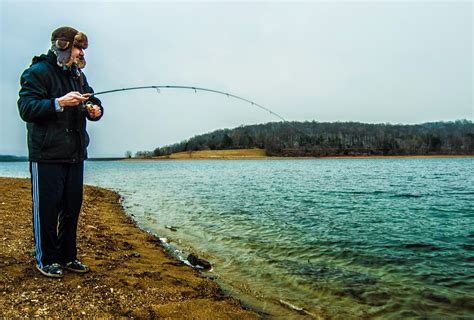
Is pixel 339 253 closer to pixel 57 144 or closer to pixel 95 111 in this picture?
pixel 95 111

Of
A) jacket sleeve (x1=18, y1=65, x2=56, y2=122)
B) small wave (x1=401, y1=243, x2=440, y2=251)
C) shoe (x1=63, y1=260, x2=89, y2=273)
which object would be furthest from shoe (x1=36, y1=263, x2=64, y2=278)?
small wave (x1=401, y1=243, x2=440, y2=251)

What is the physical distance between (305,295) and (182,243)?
211 inches

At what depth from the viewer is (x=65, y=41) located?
4.88 m

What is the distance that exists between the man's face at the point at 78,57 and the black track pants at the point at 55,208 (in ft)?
5.23

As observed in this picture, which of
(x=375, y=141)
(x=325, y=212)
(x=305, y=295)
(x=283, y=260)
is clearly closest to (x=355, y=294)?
(x=305, y=295)

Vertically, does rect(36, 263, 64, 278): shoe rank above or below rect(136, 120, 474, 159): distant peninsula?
below

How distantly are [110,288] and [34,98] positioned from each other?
3.14 m

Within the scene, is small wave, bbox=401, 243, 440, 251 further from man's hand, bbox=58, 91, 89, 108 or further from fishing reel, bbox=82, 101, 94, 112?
man's hand, bbox=58, 91, 89, 108

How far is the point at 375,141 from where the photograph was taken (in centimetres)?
13700

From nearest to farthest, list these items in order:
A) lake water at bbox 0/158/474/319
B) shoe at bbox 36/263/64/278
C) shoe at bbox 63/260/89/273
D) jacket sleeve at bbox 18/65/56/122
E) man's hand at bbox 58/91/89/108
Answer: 1. jacket sleeve at bbox 18/65/56/122
2. man's hand at bbox 58/91/89/108
3. shoe at bbox 36/263/64/278
4. shoe at bbox 63/260/89/273
5. lake water at bbox 0/158/474/319

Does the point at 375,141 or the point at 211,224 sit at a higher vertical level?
the point at 375,141

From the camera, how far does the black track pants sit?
4.80 m

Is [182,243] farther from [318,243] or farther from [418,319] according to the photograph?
[418,319]

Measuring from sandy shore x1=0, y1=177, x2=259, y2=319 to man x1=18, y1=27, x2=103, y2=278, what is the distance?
0.42 meters
